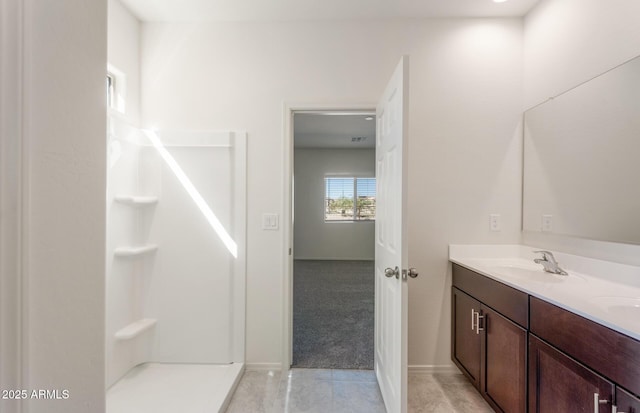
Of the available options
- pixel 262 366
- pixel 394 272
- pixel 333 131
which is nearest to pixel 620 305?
pixel 394 272

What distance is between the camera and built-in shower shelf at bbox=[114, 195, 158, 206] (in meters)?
2.05

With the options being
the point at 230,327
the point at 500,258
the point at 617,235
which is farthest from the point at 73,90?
the point at 500,258

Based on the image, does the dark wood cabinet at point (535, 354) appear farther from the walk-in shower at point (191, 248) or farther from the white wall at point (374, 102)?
the walk-in shower at point (191, 248)

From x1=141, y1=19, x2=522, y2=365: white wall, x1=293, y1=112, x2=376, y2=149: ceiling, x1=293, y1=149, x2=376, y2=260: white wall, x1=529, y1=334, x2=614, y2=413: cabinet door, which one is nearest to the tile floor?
x1=141, y1=19, x2=522, y2=365: white wall

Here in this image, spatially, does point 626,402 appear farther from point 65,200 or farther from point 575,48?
point 575,48

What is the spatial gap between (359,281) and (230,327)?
10.2 ft

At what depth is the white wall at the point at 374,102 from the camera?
225cm

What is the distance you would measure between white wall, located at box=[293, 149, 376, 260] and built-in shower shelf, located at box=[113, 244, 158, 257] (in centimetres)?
479

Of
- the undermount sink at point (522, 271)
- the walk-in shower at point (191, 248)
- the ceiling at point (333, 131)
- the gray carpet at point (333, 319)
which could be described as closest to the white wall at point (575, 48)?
the undermount sink at point (522, 271)

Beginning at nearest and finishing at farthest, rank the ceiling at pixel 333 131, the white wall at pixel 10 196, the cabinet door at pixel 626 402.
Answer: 1. the white wall at pixel 10 196
2. the cabinet door at pixel 626 402
3. the ceiling at pixel 333 131

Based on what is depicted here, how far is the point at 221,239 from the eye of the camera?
7.50ft

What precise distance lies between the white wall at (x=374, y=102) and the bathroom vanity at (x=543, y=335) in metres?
0.25

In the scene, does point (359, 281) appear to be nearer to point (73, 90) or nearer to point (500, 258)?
point (500, 258)

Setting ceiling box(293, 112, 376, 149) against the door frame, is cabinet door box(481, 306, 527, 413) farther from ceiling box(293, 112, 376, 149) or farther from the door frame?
ceiling box(293, 112, 376, 149)
